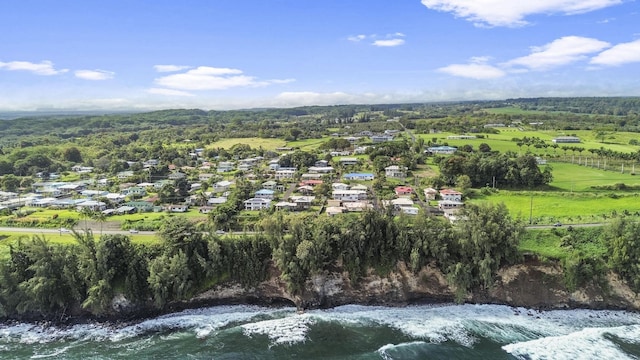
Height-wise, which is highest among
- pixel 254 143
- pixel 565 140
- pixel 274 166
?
pixel 565 140

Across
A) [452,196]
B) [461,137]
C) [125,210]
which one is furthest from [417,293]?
[461,137]

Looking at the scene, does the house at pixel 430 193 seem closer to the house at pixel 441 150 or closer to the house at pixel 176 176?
the house at pixel 441 150

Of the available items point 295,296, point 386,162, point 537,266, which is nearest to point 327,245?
point 295,296

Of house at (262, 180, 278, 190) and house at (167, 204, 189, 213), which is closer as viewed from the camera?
house at (167, 204, 189, 213)

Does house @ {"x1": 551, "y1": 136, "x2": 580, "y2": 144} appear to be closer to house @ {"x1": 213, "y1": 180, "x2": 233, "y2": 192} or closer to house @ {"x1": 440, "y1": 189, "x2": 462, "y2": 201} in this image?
house @ {"x1": 440, "y1": 189, "x2": 462, "y2": 201}

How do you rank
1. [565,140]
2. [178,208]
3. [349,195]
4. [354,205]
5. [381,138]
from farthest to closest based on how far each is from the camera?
[381,138] < [565,140] < [349,195] < [178,208] < [354,205]

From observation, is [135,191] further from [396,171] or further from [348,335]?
[348,335]

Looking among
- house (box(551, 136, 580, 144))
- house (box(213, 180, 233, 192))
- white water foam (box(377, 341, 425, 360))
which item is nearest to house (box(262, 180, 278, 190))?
house (box(213, 180, 233, 192))

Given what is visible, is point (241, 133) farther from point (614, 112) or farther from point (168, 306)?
point (614, 112)

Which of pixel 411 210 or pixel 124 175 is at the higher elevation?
pixel 124 175
